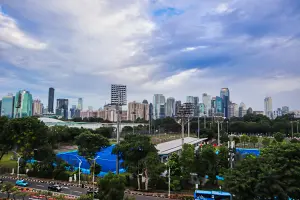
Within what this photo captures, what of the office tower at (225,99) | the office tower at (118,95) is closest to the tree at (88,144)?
the office tower at (118,95)

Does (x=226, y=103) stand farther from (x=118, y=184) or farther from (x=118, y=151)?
(x=118, y=184)

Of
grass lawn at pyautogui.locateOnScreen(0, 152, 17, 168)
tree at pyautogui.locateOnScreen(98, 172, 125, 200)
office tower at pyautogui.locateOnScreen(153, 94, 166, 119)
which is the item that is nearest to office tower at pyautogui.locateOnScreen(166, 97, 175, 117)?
office tower at pyautogui.locateOnScreen(153, 94, 166, 119)

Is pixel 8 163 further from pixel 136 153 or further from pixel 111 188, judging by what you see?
pixel 111 188

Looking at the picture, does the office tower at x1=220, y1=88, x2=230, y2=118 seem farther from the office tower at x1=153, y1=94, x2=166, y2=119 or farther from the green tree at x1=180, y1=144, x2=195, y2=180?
the green tree at x1=180, y1=144, x2=195, y2=180

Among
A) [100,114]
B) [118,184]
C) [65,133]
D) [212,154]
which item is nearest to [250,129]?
[65,133]

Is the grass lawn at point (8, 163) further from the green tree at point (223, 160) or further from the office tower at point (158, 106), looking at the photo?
the office tower at point (158, 106)

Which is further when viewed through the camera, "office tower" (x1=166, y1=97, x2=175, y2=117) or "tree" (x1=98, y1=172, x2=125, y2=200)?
"office tower" (x1=166, y1=97, x2=175, y2=117)
